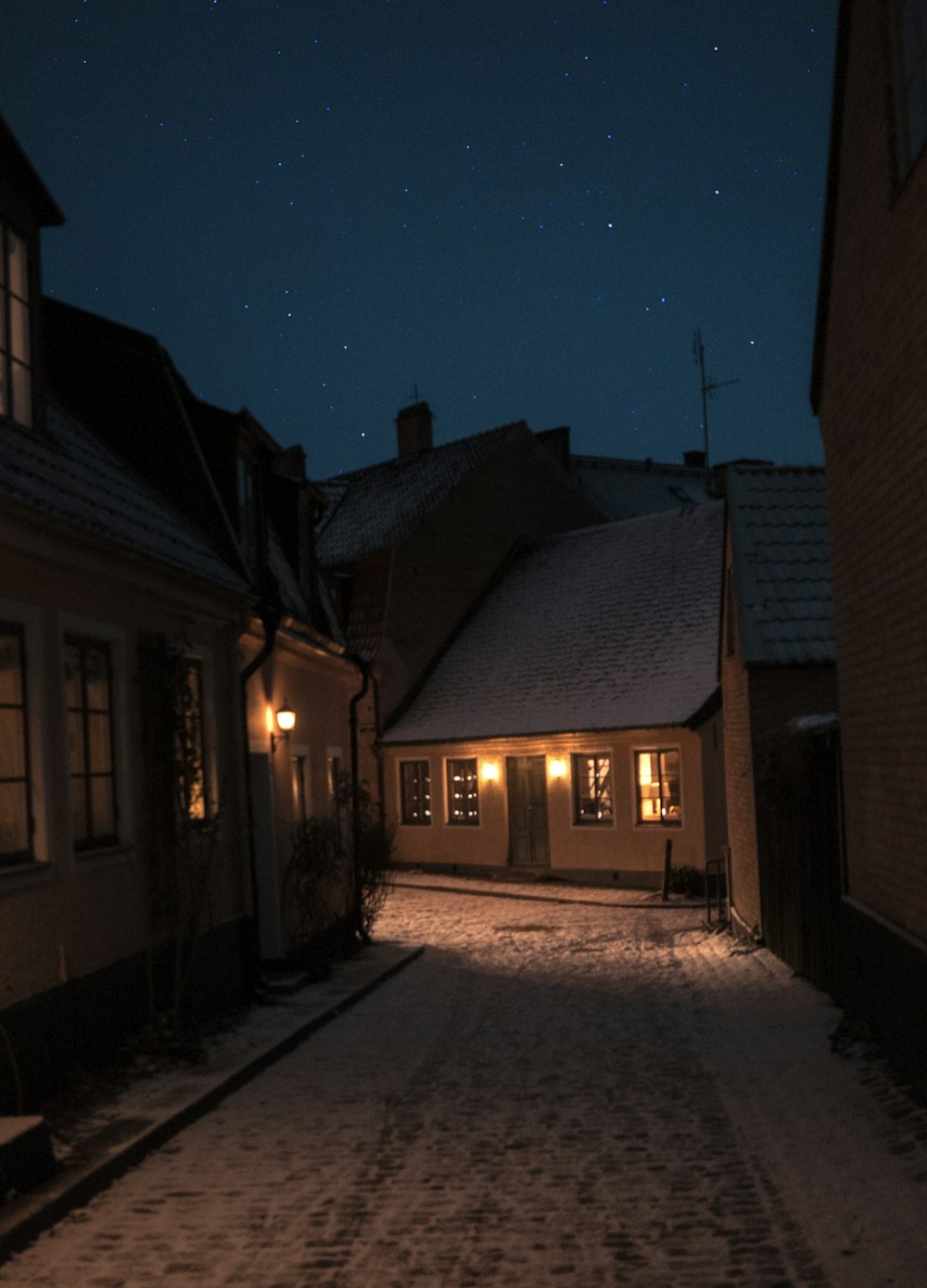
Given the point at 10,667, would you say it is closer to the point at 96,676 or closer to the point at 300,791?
the point at 96,676

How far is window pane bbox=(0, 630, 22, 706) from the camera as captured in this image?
325 inches

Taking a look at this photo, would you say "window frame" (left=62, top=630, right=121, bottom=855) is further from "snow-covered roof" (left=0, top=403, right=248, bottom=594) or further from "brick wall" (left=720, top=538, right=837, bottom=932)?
"brick wall" (left=720, top=538, right=837, bottom=932)

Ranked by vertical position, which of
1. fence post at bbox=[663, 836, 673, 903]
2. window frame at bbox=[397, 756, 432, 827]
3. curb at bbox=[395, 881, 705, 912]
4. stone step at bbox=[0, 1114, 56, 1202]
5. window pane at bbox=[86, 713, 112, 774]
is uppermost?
window pane at bbox=[86, 713, 112, 774]

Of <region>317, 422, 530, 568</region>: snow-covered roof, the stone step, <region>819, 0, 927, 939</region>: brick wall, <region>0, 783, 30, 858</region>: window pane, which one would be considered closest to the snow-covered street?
the stone step

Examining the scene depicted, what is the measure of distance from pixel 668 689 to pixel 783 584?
9114mm

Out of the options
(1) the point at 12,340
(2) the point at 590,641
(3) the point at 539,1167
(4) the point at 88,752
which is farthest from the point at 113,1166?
(2) the point at 590,641

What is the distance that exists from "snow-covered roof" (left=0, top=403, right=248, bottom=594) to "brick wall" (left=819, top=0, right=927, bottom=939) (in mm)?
4919

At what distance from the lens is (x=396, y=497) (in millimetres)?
34719

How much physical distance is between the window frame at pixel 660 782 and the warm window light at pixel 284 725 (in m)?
11.7

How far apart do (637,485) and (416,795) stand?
63.6 ft

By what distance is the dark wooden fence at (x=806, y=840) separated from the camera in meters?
11.6

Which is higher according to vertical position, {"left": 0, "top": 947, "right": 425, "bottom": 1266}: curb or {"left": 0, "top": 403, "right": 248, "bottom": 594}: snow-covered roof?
{"left": 0, "top": 403, "right": 248, "bottom": 594}: snow-covered roof

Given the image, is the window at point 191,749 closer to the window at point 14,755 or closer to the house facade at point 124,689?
the house facade at point 124,689

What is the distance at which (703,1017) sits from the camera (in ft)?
38.9
